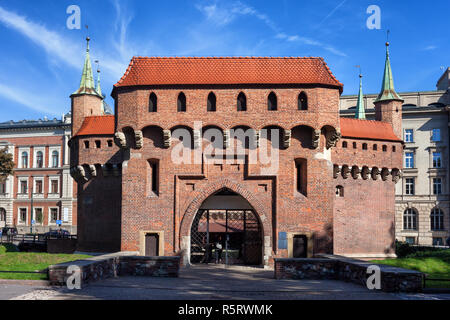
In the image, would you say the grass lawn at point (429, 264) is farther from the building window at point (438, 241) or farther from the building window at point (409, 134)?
the building window at point (409, 134)

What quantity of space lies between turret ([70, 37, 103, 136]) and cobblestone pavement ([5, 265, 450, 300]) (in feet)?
A: 48.3

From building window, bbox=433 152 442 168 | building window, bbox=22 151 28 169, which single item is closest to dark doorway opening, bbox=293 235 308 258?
building window, bbox=433 152 442 168

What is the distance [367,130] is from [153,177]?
13073 millimetres

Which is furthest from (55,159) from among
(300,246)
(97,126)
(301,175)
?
(300,246)

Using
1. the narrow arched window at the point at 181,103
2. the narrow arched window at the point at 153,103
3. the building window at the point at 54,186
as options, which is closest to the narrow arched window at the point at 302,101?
the narrow arched window at the point at 181,103

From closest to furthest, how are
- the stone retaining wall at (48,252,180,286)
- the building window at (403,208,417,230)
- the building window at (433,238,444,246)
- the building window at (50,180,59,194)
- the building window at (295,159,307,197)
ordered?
the stone retaining wall at (48,252,180,286) < the building window at (295,159,307,197) < the building window at (433,238,444,246) < the building window at (403,208,417,230) < the building window at (50,180,59,194)

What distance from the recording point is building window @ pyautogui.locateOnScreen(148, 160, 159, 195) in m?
21.7

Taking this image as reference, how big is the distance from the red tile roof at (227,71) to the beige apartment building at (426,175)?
30981mm

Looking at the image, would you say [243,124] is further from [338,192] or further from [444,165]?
[444,165]

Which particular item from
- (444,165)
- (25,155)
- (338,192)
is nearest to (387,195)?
(338,192)

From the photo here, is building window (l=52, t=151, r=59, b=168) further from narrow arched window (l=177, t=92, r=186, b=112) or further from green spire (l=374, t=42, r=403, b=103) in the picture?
green spire (l=374, t=42, r=403, b=103)

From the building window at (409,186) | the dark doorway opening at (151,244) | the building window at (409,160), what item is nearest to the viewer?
the dark doorway opening at (151,244)

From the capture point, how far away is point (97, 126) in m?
26.4

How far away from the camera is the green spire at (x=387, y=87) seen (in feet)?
97.1
